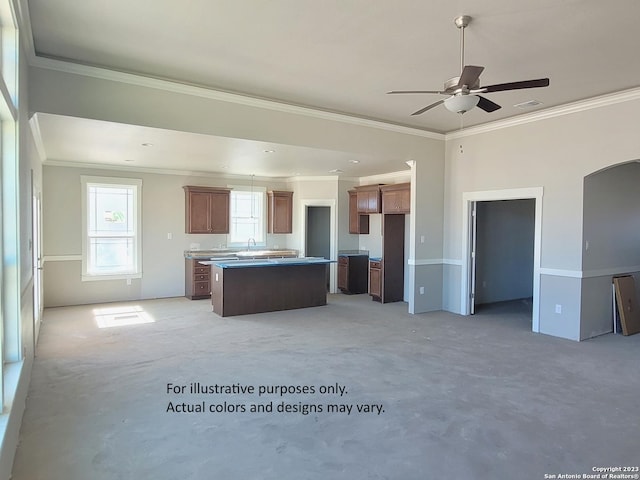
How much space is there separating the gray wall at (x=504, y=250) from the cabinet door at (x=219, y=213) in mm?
5066

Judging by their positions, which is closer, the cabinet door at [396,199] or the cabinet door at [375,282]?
the cabinet door at [396,199]

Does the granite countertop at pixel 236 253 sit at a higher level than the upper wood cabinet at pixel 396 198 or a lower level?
lower

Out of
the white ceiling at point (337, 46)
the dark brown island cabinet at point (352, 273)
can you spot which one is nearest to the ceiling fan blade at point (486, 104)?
the white ceiling at point (337, 46)

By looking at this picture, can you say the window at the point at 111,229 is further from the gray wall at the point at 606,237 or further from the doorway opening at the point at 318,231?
the gray wall at the point at 606,237

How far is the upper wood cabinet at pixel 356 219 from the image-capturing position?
8.84m

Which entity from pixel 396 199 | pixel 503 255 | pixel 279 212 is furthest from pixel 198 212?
pixel 503 255

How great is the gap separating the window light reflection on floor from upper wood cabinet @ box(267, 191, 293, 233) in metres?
3.39

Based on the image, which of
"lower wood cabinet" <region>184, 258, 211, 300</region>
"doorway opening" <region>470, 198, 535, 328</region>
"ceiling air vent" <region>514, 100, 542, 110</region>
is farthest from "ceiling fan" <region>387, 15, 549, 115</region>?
"lower wood cabinet" <region>184, 258, 211, 300</region>

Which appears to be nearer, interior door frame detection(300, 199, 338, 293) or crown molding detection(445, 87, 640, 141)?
crown molding detection(445, 87, 640, 141)

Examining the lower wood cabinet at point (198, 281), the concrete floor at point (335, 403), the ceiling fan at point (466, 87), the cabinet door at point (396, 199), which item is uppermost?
the ceiling fan at point (466, 87)

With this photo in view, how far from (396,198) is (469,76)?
4718 millimetres

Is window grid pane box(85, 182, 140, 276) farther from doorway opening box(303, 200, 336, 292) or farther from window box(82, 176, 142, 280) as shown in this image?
doorway opening box(303, 200, 336, 292)

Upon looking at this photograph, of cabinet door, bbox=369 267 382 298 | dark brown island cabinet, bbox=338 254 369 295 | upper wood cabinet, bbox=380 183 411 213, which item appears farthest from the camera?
dark brown island cabinet, bbox=338 254 369 295

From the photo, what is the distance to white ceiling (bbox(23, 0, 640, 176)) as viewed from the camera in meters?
2.98
